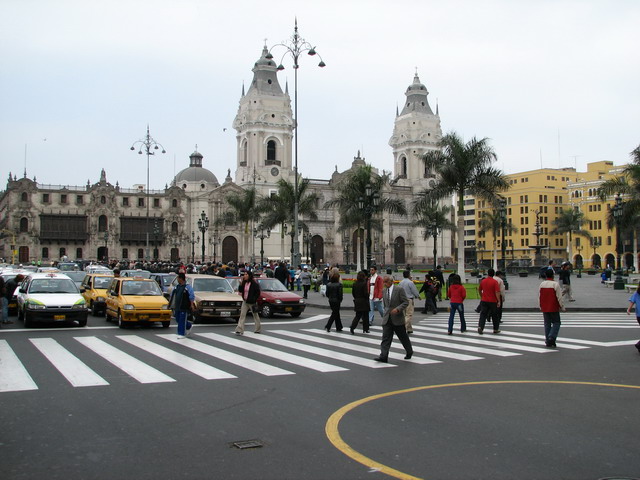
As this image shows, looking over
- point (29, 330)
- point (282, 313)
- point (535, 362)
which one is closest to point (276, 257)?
point (282, 313)

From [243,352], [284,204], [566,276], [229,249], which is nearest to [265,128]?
[229,249]

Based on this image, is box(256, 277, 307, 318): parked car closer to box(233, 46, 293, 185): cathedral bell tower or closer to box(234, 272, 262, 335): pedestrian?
box(234, 272, 262, 335): pedestrian

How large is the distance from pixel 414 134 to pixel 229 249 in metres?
37.3

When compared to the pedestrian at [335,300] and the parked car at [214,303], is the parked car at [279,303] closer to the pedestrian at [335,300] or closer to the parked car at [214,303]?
the parked car at [214,303]

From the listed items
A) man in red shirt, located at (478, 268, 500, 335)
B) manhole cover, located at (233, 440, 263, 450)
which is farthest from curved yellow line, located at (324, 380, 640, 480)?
man in red shirt, located at (478, 268, 500, 335)

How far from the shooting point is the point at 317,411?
805cm

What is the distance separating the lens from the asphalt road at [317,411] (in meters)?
6.01

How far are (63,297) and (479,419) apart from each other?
1413 cm

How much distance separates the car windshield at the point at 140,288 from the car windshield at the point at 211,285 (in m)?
A: 1.67

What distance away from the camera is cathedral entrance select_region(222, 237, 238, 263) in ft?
287

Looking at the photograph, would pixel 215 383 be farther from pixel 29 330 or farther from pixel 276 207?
pixel 276 207

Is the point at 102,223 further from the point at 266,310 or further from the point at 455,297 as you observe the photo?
the point at 455,297

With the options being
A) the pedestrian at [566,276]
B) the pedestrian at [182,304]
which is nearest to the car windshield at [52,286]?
the pedestrian at [182,304]

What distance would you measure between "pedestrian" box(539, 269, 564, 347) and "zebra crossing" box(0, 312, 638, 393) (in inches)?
16.7
